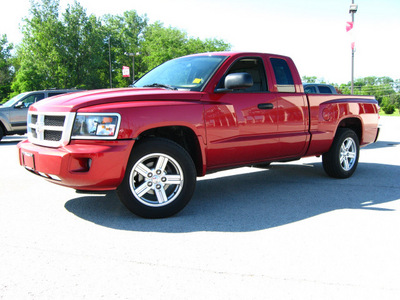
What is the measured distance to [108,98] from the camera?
411cm

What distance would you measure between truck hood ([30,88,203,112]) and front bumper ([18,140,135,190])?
40 cm

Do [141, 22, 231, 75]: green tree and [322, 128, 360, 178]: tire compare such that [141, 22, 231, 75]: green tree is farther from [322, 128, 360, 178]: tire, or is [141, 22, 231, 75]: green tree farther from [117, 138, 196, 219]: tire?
[117, 138, 196, 219]: tire

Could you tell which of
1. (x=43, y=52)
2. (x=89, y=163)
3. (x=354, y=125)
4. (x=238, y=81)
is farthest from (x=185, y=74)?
(x=43, y=52)

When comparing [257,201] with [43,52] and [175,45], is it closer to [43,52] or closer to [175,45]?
[175,45]

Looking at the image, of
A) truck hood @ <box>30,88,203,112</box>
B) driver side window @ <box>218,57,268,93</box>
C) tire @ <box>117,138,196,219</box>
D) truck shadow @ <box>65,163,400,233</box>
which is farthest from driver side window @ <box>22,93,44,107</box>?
tire @ <box>117,138,196,219</box>

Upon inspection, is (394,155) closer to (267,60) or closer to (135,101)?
(267,60)

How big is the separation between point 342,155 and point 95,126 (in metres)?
4.31

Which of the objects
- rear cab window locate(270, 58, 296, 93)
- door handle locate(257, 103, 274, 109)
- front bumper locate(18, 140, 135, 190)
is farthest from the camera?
rear cab window locate(270, 58, 296, 93)

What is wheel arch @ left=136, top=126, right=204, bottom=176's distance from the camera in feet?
15.2

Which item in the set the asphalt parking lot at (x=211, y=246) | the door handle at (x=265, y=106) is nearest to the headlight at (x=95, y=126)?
the asphalt parking lot at (x=211, y=246)

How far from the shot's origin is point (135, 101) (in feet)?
13.9

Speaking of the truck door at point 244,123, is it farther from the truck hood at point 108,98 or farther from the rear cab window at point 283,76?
the truck hood at point 108,98

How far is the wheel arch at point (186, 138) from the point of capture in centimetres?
463

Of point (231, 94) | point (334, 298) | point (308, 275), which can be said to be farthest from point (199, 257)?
point (231, 94)
